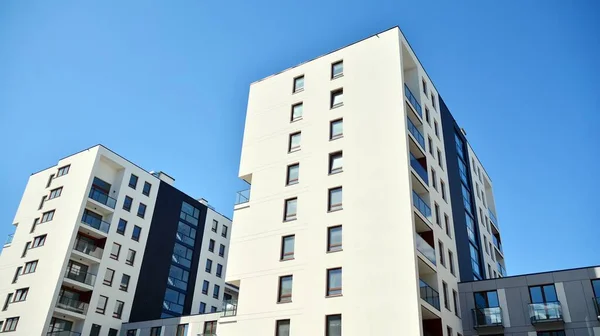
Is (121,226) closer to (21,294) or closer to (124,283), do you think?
(124,283)

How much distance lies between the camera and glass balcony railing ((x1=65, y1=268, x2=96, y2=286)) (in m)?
51.2

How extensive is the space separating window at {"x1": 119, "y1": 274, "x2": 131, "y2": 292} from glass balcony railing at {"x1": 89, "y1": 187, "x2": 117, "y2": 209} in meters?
7.78

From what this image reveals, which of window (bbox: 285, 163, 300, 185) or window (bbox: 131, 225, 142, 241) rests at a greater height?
window (bbox: 131, 225, 142, 241)

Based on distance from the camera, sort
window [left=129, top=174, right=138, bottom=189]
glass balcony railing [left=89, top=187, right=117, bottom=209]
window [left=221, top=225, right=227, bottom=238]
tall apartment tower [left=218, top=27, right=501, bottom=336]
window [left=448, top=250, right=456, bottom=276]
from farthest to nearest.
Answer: window [left=221, top=225, right=227, bottom=238]
window [left=129, top=174, right=138, bottom=189]
glass balcony railing [left=89, top=187, right=117, bottom=209]
window [left=448, top=250, right=456, bottom=276]
tall apartment tower [left=218, top=27, right=501, bottom=336]

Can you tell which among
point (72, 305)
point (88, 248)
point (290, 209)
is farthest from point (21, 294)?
point (290, 209)

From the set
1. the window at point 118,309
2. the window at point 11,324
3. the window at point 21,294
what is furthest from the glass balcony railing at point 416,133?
the window at point 11,324

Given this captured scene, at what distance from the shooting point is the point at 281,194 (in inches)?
1404

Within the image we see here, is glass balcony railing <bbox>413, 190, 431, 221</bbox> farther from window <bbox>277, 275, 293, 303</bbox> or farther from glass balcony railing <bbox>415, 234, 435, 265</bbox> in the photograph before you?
window <bbox>277, 275, 293, 303</bbox>

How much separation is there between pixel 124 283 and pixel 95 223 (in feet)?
24.1

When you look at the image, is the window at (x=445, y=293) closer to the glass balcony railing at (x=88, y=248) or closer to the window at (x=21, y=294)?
the glass balcony railing at (x=88, y=248)

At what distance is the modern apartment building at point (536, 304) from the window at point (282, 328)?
41.6ft

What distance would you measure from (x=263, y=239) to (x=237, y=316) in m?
5.28

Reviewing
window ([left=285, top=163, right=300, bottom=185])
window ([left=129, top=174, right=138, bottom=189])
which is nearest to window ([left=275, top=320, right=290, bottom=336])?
window ([left=285, top=163, right=300, bottom=185])

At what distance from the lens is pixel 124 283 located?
55.9 meters
